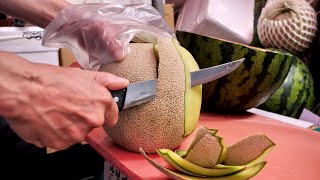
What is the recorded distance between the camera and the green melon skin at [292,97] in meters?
1.27

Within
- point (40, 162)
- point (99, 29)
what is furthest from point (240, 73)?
point (40, 162)

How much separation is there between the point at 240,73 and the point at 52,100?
0.59m

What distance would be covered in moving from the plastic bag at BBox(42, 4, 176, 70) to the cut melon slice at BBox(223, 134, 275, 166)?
12.4 inches

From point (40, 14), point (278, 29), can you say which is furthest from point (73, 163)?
point (278, 29)

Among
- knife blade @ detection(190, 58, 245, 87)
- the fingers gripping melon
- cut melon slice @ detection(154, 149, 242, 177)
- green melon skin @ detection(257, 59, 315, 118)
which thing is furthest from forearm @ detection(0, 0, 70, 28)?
green melon skin @ detection(257, 59, 315, 118)

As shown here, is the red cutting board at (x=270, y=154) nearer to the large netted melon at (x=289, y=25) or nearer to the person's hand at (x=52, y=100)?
the person's hand at (x=52, y=100)

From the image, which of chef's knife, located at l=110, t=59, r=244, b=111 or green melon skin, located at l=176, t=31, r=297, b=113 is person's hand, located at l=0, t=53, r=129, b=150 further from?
green melon skin, located at l=176, t=31, r=297, b=113

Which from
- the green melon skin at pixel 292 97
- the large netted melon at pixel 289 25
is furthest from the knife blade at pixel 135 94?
the large netted melon at pixel 289 25

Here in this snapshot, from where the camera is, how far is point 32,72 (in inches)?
23.1

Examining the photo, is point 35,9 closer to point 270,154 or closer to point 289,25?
point 270,154

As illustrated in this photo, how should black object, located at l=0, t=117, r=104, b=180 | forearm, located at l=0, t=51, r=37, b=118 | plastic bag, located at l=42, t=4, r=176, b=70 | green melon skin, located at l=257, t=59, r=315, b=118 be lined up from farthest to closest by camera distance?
black object, located at l=0, t=117, r=104, b=180 → green melon skin, located at l=257, t=59, r=315, b=118 → plastic bag, located at l=42, t=4, r=176, b=70 → forearm, located at l=0, t=51, r=37, b=118

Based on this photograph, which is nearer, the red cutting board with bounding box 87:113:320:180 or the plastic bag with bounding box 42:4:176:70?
the red cutting board with bounding box 87:113:320:180

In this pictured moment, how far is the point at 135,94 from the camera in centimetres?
69

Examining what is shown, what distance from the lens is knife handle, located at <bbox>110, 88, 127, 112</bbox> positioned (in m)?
0.67
